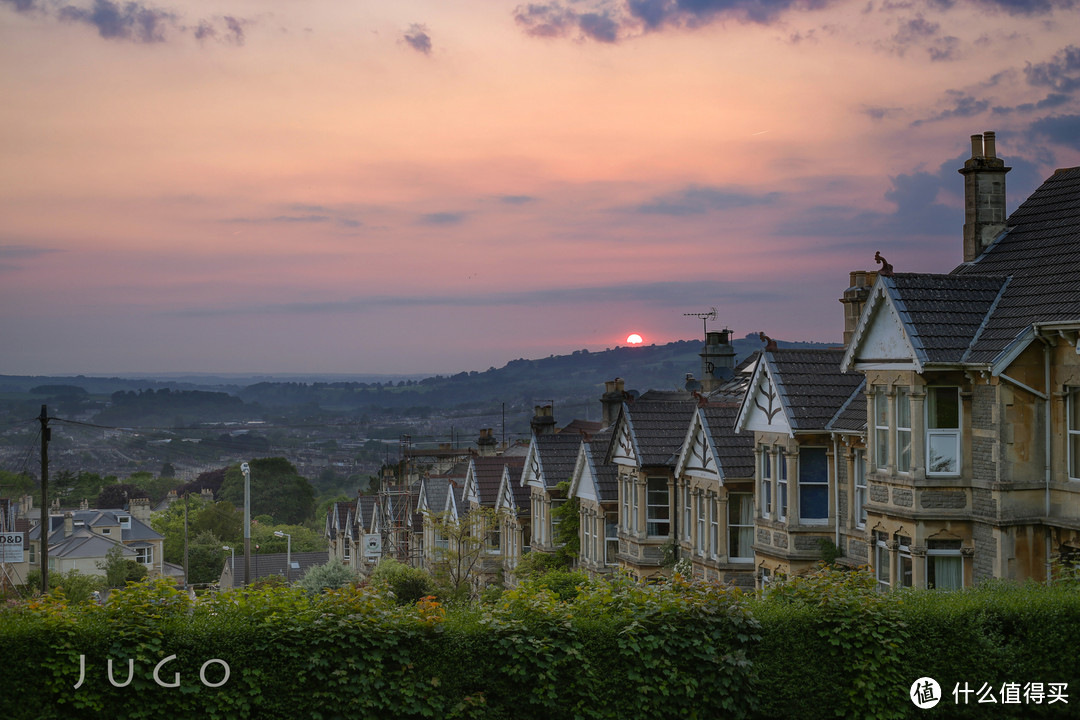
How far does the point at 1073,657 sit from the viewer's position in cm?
1539

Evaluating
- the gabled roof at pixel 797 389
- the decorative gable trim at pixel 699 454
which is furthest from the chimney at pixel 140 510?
the gabled roof at pixel 797 389

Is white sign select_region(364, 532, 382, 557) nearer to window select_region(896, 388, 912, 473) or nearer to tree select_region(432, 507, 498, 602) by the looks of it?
tree select_region(432, 507, 498, 602)

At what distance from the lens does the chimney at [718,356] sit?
47.7m

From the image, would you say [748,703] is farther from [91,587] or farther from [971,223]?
[91,587]

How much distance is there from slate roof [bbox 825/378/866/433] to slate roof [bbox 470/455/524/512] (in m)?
24.6

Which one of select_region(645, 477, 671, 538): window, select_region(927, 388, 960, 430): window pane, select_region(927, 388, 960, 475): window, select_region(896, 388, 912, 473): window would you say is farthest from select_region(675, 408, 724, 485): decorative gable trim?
select_region(927, 388, 960, 430): window pane

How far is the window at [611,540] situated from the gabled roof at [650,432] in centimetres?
275

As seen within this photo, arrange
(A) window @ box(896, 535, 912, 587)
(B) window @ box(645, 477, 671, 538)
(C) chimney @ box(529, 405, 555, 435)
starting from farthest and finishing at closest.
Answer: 1. (C) chimney @ box(529, 405, 555, 435)
2. (B) window @ box(645, 477, 671, 538)
3. (A) window @ box(896, 535, 912, 587)

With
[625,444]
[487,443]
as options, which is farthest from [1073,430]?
[487,443]

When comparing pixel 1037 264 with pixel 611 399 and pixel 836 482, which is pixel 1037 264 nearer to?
pixel 836 482

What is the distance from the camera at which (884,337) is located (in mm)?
21484

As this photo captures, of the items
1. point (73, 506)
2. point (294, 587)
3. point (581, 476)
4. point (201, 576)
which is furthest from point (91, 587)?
point (73, 506)

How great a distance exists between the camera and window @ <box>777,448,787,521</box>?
87.9ft

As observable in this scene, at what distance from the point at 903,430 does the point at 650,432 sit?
1358cm
